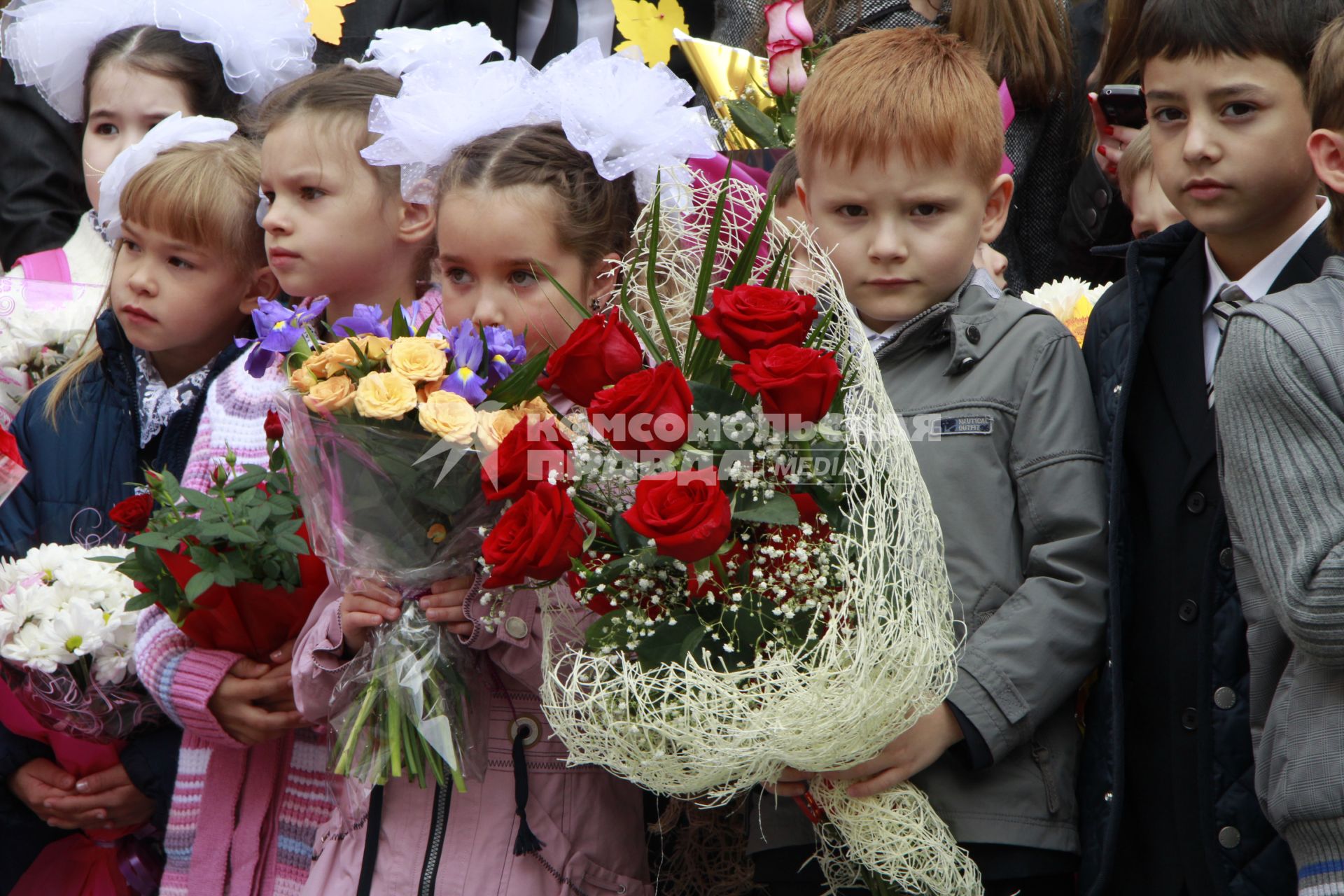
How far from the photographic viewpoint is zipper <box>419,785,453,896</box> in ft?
7.65

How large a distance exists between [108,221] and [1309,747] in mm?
2748

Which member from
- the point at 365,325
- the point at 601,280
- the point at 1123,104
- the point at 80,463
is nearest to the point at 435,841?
the point at 365,325

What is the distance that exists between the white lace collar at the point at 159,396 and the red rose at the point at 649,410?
63.0 inches

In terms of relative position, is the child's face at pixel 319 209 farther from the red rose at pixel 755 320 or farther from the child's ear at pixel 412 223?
the red rose at pixel 755 320

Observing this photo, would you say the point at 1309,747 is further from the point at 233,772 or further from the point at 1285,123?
the point at 233,772

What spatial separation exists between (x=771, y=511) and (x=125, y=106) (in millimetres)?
2491

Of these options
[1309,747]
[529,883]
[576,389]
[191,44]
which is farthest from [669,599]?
[191,44]

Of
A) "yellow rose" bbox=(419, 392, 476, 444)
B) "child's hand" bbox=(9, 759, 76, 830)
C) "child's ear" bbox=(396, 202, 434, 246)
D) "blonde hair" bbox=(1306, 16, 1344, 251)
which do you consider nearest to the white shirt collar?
"blonde hair" bbox=(1306, 16, 1344, 251)

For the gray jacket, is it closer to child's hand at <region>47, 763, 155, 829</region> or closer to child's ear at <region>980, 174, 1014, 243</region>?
child's ear at <region>980, 174, 1014, 243</region>

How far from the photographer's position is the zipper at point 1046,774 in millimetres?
2105

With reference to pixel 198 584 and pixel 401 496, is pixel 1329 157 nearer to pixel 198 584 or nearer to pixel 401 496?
pixel 401 496

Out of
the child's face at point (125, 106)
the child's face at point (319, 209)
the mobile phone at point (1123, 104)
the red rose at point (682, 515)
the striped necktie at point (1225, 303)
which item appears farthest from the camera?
the child's face at point (125, 106)

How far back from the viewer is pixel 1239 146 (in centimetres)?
224

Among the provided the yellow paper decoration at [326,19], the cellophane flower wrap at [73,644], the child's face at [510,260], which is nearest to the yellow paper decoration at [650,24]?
the yellow paper decoration at [326,19]
